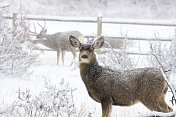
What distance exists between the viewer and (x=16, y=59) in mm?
7328

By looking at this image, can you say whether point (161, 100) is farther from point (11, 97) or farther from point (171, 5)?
point (171, 5)

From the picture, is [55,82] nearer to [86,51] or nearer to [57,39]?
[86,51]

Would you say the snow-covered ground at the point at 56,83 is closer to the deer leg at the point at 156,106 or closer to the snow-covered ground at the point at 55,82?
the snow-covered ground at the point at 55,82

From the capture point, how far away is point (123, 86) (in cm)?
399

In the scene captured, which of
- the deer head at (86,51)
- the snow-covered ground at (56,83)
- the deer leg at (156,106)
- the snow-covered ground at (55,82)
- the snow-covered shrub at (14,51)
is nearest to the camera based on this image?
the deer leg at (156,106)

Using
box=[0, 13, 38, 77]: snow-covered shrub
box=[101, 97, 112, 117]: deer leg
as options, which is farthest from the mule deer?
box=[0, 13, 38, 77]: snow-covered shrub

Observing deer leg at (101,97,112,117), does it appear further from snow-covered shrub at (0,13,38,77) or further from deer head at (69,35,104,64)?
snow-covered shrub at (0,13,38,77)

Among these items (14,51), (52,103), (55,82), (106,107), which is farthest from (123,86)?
(14,51)

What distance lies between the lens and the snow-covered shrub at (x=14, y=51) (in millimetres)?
6844

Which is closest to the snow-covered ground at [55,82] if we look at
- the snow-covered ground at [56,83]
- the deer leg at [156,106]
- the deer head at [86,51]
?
the snow-covered ground at [56,83]

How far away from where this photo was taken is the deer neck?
4152 millimetres

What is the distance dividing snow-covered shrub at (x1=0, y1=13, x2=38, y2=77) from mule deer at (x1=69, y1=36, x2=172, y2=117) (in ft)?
9.07

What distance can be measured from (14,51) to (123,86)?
409cm

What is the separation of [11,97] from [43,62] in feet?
18.1
